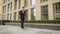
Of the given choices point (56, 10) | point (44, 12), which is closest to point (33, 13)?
point (44, 12)

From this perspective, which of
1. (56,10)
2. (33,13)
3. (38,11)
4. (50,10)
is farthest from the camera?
(33,13)

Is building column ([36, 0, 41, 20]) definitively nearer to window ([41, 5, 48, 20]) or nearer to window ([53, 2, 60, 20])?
window ([41, 5, 48, 20])

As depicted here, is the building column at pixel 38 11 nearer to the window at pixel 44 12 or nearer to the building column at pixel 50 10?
the window at pixel 44 12

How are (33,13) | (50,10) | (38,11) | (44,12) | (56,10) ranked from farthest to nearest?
(33,13) < (38,11) < (44,12) < (50,10) < (56,10)

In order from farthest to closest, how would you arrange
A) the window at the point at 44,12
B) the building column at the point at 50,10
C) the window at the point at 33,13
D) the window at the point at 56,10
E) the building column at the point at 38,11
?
the window at the point at 33,13 < the building column at the point at 38,11 < the window at the point at 44,12 < the building column at the point at 50,10 < the window at the point at 56,10

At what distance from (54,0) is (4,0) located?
91.4 feet

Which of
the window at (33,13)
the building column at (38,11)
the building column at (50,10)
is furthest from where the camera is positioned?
the window at (33,13)

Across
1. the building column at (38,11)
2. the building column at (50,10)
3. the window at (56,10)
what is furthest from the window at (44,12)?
the window at (56,10)

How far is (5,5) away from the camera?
146 ft

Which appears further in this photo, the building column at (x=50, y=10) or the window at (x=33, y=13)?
the window at (x=33, y=13)

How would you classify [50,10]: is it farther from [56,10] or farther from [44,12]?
[44,12]

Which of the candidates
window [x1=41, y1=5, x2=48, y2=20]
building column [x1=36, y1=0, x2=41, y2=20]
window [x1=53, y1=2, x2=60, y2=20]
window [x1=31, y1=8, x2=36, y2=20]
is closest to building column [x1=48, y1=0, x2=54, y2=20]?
window [x1=53, y1=2, x2=60, y2=20]

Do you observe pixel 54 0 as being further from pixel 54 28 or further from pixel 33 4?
pixel 54 28

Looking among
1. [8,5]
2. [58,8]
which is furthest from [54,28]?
[8,5]
